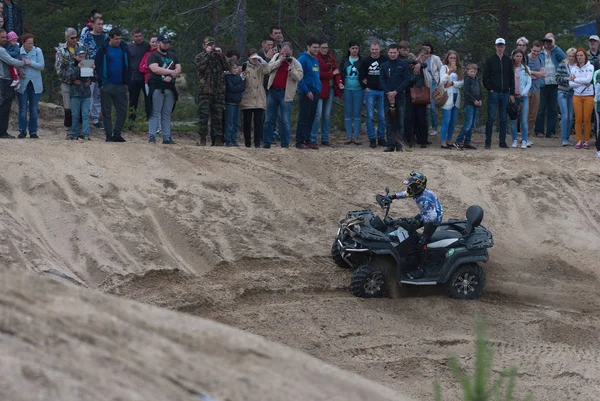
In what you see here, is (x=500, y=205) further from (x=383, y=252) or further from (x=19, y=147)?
(x=19, y=147)

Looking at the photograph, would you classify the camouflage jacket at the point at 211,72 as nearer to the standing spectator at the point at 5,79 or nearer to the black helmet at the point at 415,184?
the standing spectator at the point at 5,79

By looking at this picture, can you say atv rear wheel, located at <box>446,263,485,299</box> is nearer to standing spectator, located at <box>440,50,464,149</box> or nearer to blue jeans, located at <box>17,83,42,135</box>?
standing spectator, located at <box>440,50,464,149</box>

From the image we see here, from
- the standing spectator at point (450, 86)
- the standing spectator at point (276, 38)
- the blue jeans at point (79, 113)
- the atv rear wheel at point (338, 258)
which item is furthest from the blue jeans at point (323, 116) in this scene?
the atv rear wheel at point (338, 258)

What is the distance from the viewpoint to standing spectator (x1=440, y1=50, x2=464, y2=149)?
60.6 feet

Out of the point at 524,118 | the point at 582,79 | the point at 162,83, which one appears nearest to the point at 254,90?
the point at 162,83

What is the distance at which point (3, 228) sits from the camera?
11961mm

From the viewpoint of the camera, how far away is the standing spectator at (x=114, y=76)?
619 inches

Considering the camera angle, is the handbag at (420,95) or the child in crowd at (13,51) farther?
the handbag at (420,95)

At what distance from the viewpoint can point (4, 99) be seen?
50.4 ft

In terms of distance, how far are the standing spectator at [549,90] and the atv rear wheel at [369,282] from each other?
957 centimetres

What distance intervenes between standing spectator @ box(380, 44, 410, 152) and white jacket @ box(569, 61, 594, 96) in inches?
154

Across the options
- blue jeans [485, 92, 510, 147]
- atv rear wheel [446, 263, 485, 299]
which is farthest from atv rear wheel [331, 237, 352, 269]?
blue jeans [485, 92, 510, 147]

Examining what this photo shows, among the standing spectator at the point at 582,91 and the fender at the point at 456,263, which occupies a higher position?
the standing spectator at the point at 582,91

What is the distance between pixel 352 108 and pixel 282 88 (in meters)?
2.23
